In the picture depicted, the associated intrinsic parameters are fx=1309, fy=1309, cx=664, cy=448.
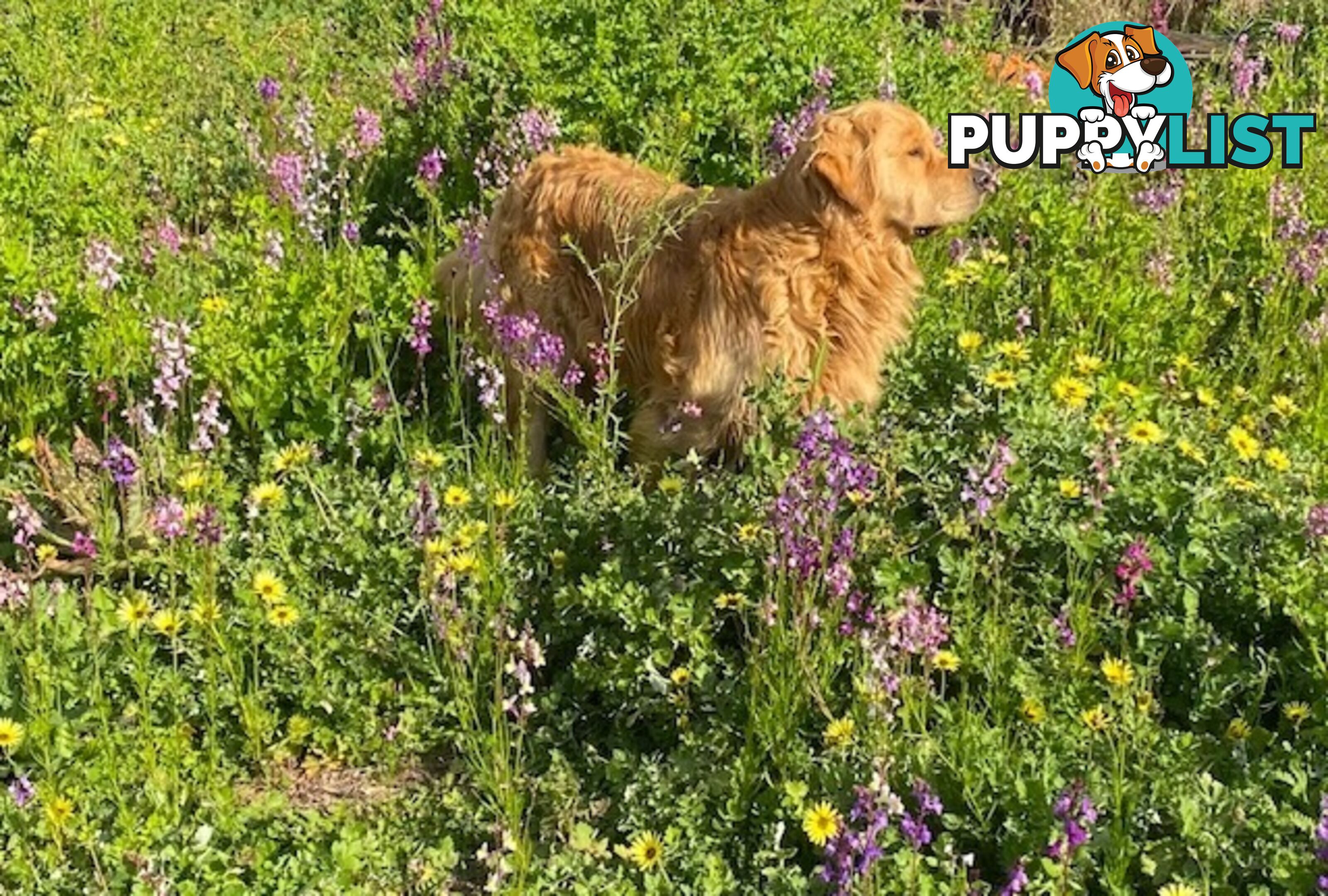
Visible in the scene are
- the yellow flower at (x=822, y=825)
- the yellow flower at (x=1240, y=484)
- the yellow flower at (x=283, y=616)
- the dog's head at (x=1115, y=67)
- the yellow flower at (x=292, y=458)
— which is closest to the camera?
the yellow flower at (x=822, y=825)

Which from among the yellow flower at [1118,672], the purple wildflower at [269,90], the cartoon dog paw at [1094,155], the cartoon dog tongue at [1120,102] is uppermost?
the purple wildflower at [269,90]

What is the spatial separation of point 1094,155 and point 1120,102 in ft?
3.29

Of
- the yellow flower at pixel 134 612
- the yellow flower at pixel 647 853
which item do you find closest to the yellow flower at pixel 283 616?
the yellow flower at pixel 134 612

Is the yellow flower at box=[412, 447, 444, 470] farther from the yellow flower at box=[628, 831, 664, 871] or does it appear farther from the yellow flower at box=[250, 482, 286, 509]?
the yellow flower at box=[628, 831, 664, 871]

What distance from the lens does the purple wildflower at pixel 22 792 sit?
2908mm

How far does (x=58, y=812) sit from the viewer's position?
2955mm

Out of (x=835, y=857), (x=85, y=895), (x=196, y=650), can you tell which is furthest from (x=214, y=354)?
(x=835, y=857)

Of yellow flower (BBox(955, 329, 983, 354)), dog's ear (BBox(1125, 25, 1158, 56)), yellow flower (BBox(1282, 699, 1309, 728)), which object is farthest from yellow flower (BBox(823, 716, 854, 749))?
dog's ear (BBox(1125, 25, 1158, 56))

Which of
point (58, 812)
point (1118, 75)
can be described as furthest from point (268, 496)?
point (1118, 75)

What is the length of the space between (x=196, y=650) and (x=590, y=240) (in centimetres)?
209

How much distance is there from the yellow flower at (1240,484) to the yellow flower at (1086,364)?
1.88 ft

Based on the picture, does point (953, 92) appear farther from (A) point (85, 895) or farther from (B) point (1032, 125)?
(A) point (85, 895)

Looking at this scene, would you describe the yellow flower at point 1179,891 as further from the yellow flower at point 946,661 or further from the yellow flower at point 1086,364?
the yellow flower at point 1086,364

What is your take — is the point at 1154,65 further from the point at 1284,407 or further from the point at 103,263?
the point at 103,263
